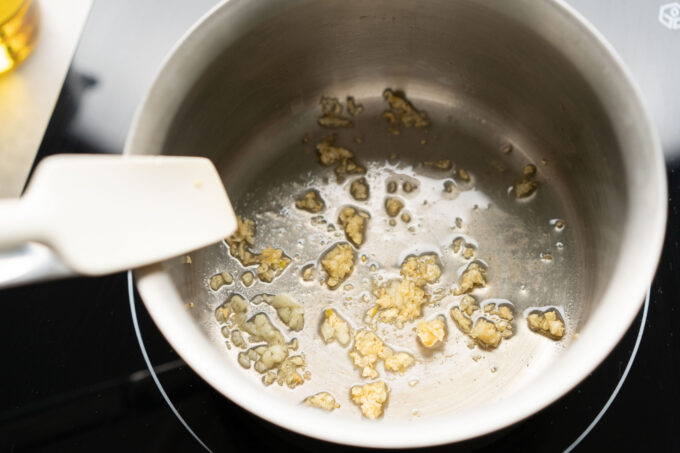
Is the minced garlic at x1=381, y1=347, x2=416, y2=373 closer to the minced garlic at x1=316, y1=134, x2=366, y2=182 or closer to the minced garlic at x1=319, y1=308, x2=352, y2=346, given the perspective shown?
the minced garlic at x1=319, y1=308, x2=352, y2=346

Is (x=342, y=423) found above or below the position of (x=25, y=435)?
above

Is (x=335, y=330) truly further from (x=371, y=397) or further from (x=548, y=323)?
(x=548, y=323)

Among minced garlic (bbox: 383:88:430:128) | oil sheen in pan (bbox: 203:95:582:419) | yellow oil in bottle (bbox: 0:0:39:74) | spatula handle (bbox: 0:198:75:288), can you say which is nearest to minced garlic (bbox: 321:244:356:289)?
oil sheen in pan (bbox: 203:95:582:419)

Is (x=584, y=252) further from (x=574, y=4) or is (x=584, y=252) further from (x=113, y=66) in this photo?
(x=113, y=66)

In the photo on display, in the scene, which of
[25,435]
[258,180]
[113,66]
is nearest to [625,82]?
[258,180]

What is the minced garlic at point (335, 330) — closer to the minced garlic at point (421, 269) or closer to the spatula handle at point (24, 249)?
the minced garlic at point (421, 269)
